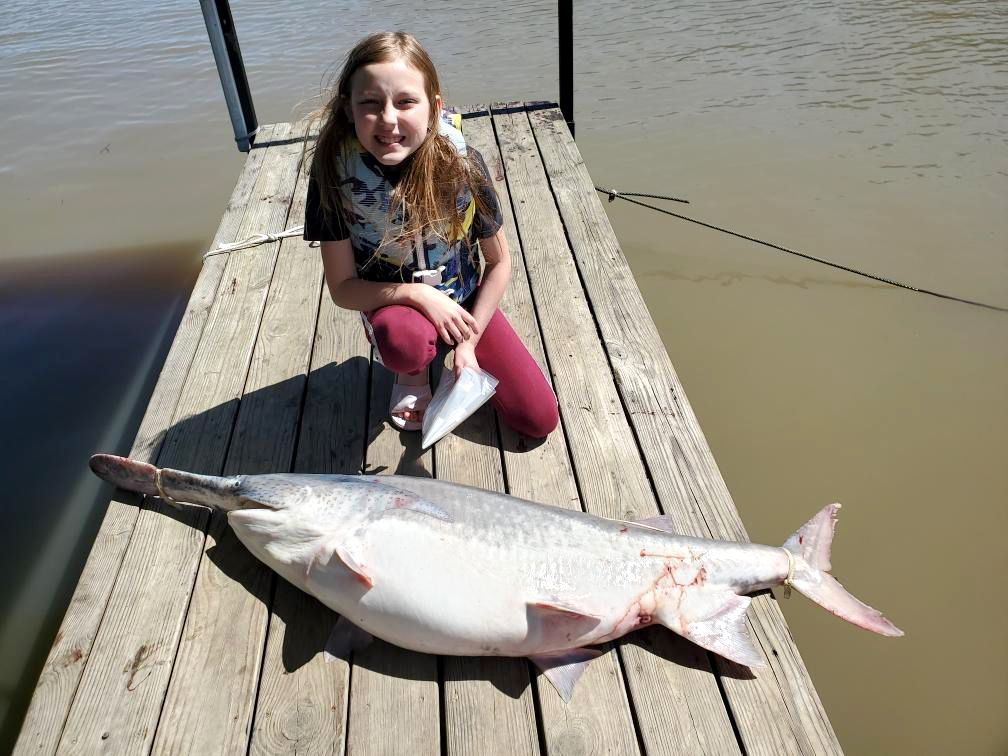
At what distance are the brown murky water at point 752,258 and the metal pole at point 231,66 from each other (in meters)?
1.02

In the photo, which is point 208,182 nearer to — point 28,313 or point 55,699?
point 28,313

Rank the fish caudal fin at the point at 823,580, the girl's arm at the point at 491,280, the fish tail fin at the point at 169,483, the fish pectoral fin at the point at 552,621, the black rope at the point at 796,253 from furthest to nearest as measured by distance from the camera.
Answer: the black rope at the point at 796,253 → the girl's arm at the point at 491,280 → the fish tail fin at the point at 169,483 → the fish caudal fin at the point at 823,580 → the fish pectoral fin at the point at 552,621

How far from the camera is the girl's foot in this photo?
3.01m

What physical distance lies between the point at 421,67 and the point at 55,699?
223cm

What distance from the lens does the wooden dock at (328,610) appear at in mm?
2012

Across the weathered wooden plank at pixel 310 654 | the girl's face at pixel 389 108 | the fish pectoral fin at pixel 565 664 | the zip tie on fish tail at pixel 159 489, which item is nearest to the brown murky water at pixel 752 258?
the zip tie on fish tail at pixel 159 489

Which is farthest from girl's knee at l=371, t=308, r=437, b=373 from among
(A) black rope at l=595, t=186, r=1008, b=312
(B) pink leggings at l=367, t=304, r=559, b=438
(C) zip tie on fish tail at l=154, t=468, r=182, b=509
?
(A) black rope at l=595, t=186, r=1008, b=312

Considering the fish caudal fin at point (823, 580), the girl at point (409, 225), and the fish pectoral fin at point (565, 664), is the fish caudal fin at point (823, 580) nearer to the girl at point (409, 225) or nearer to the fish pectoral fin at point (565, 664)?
the fish pectoral fin at point (565, 664)

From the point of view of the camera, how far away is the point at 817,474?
12.0ft

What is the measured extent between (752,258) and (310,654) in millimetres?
4244

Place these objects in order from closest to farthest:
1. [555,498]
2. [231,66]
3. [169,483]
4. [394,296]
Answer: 1. [169,483]
2. [555,498]
3. [394,296]
4. [231,66]

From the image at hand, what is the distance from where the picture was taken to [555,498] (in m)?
2.68

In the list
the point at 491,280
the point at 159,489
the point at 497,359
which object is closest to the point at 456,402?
the point at 497,359

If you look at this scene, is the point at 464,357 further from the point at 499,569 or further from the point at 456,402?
the point at 499,569
